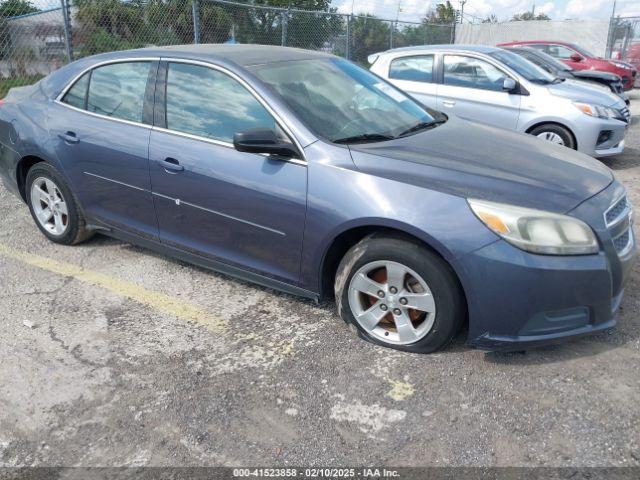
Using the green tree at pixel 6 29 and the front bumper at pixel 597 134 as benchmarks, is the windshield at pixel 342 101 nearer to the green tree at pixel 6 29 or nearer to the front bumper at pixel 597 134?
the front bumper at pixel 597 134

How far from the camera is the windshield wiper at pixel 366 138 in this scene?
3382mm

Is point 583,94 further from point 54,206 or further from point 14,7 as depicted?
point 14,7

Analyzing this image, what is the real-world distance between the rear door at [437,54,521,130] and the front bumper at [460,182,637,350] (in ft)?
15.8

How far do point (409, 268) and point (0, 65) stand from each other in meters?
8.26

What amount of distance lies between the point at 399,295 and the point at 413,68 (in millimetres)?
5842

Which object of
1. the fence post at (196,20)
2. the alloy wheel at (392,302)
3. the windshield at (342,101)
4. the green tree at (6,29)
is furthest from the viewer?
the fence post at (196,20)

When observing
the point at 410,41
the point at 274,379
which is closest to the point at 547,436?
the point at 274,379

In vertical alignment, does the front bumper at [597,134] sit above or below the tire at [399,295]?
below

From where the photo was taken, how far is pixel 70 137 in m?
4.26

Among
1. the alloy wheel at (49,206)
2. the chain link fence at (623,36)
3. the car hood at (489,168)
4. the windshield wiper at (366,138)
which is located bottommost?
the chain link fence at (623,36)

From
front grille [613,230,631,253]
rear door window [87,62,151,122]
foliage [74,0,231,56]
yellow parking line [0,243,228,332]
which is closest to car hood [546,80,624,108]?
front grille [613,230,631,253]

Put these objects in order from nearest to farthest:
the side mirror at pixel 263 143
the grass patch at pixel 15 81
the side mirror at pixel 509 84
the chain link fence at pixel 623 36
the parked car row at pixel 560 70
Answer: the side mirror at pixel 263 143 → the side mirror at pixel 509 84 → the grass patch at pixel 15 81 → the parked car row at pixel 560 70 → the chain link fence at pixel 623 36

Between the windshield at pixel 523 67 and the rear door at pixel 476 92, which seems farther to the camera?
the windshield at pixel 523 67

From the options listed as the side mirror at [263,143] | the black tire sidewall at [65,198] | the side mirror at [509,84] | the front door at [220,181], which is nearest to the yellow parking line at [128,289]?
the black tire sidewall at [65,198]
